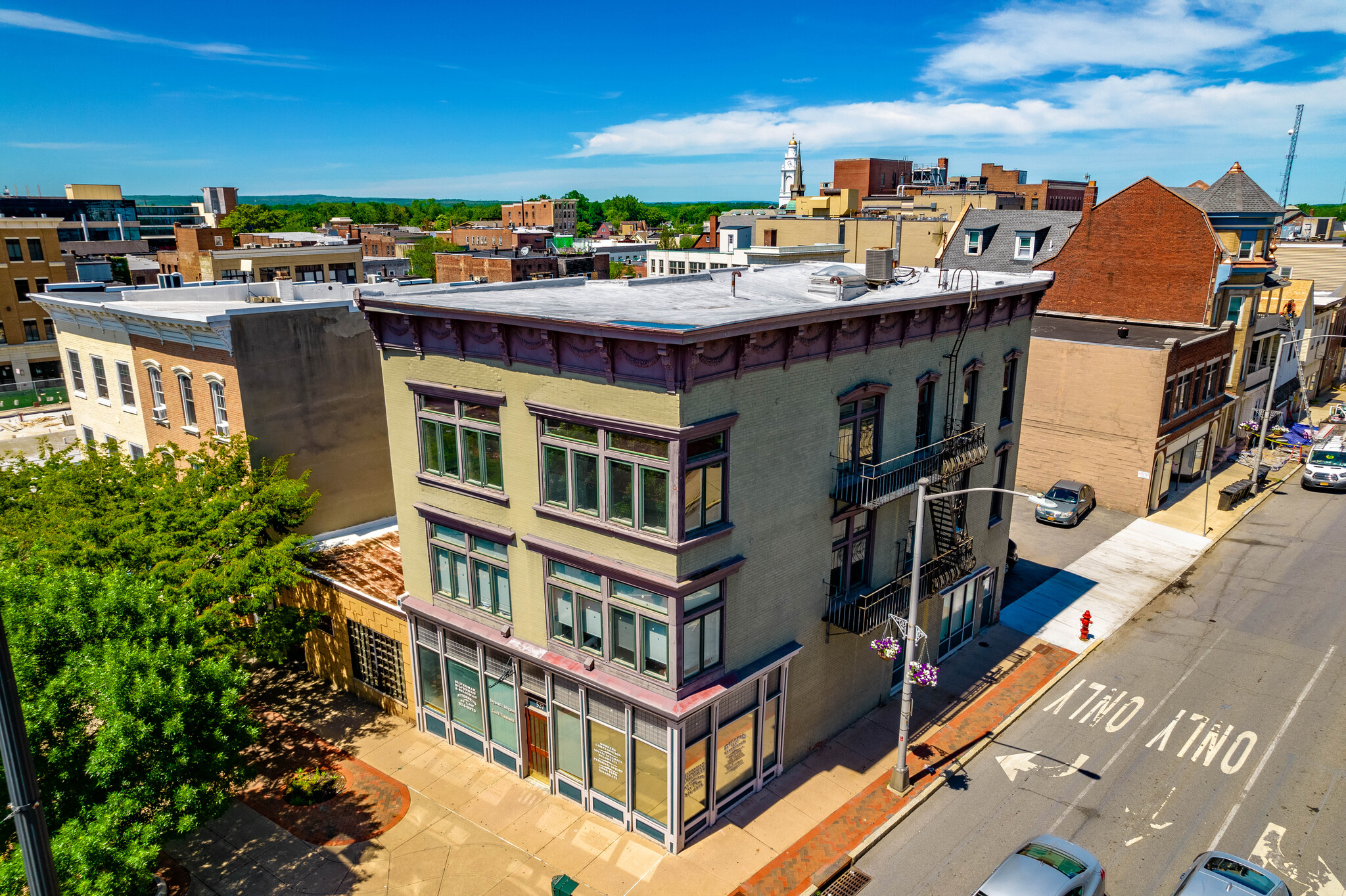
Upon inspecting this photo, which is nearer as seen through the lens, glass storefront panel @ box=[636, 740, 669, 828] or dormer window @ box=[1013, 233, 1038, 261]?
glass storefront panel @ box=[636, 740, 669, 828]

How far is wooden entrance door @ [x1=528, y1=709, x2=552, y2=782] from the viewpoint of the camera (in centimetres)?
1970

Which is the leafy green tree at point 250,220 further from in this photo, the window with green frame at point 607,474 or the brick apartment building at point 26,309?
the window with green frame at point 607,474

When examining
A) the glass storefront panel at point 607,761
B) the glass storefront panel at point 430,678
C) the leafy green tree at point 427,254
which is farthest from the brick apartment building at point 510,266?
the glass storefront panel at point 607,761

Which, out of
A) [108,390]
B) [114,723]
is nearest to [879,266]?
[114,723]

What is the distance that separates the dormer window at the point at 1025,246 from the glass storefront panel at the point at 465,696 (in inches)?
1997

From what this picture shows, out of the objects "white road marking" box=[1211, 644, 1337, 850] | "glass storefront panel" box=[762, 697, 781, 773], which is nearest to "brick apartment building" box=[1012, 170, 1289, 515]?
"white road marking" box=[1211, 644, 1337, 850]

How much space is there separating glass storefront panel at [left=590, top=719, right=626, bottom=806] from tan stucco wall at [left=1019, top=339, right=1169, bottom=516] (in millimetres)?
29961

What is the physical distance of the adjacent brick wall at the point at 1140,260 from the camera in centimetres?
4291

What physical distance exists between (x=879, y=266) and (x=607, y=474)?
10.9 meters

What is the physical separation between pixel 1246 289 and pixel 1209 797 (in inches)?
1389

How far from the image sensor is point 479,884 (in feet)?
55.8

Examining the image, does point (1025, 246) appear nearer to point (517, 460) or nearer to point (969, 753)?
point (969, 753)

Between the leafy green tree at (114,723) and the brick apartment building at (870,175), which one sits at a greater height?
the brick apartment building at (870,175)

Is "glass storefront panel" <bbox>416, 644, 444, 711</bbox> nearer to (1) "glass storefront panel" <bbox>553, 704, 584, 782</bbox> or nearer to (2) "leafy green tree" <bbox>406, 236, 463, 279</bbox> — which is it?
(1) "glass storefront panel" <bbox>553, 704, 584, 782</bbox>
